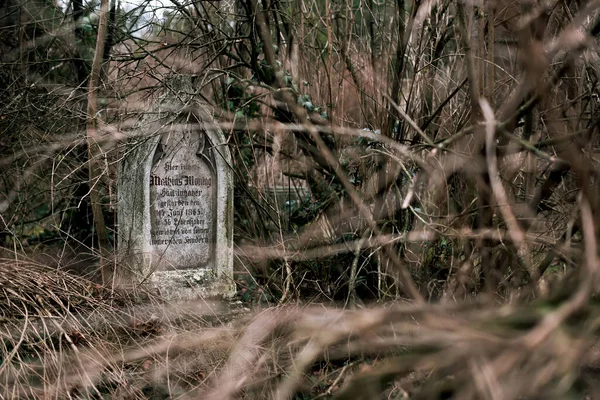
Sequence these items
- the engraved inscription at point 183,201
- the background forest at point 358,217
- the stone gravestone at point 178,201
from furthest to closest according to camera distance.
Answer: the engraved inscription at point 183,201 → the stone gravestone at point 178,201 → the background forest at point 358,217

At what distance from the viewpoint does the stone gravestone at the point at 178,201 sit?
5.11 m

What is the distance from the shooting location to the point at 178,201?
17.7ft

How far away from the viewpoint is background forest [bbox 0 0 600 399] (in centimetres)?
160

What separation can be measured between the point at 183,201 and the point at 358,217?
1639 mm

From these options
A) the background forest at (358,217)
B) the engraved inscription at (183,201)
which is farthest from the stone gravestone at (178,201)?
the background forest at (358,217)

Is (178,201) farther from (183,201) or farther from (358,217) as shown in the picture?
(358,217)

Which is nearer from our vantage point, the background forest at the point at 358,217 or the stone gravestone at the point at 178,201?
the background forest at the point at 358,217

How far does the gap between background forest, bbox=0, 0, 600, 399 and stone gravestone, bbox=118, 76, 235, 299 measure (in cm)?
18

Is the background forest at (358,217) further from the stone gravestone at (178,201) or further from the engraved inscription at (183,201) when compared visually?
the engraved inscription at (183,201)

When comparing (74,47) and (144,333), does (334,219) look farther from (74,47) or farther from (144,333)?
(74,47)

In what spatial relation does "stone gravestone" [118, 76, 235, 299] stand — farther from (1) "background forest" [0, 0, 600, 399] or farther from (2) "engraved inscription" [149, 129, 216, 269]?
(1) "background forest" [0, 0, 600, 399]

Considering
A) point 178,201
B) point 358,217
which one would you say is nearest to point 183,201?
point 178,201

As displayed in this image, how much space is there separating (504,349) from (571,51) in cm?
173

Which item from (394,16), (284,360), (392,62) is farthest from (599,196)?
(394,16)
